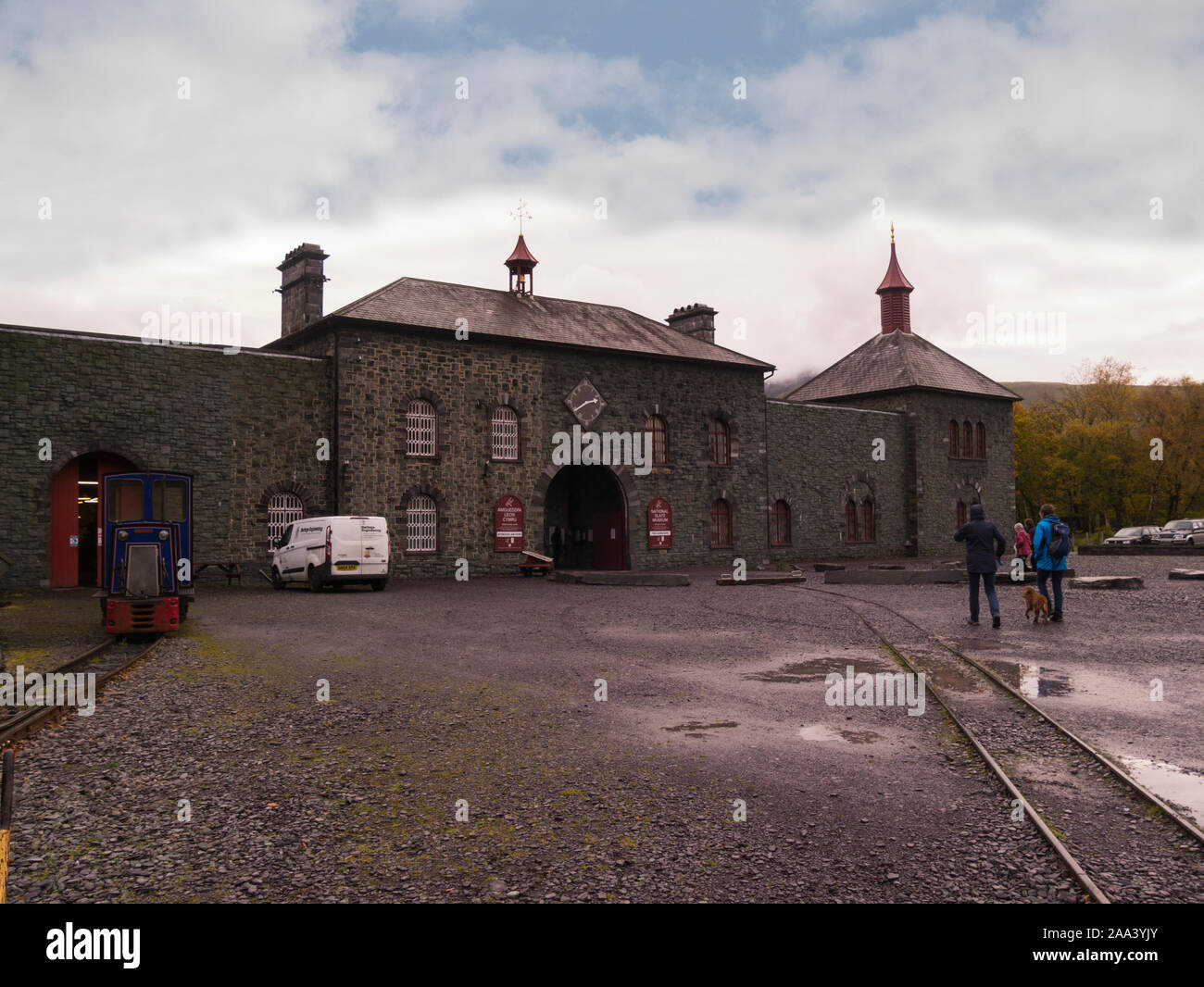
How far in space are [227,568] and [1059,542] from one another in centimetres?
1781

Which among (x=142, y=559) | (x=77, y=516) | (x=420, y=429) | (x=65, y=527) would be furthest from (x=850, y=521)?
(x=142, y=559)

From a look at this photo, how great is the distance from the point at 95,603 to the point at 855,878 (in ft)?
55.3

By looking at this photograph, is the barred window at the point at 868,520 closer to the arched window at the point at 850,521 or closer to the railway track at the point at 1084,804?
the arched window at the point at 850,521

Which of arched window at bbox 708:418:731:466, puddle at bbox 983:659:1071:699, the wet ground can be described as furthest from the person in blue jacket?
arched window at bbox 708:418:731:466

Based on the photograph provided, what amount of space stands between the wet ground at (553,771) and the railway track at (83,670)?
0.25 m

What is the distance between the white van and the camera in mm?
20328

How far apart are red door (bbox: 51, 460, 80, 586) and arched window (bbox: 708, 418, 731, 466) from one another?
1908cm

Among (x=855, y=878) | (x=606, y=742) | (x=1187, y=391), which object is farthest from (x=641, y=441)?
(x=1187, y=391)

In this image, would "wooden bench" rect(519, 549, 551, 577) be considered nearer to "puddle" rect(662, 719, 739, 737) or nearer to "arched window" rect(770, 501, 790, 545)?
"arched window" rect(770, 501, 790, 545)

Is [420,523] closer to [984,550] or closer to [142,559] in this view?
[142,559]

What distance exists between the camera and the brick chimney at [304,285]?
27734mm

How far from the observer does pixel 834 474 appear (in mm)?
36094
